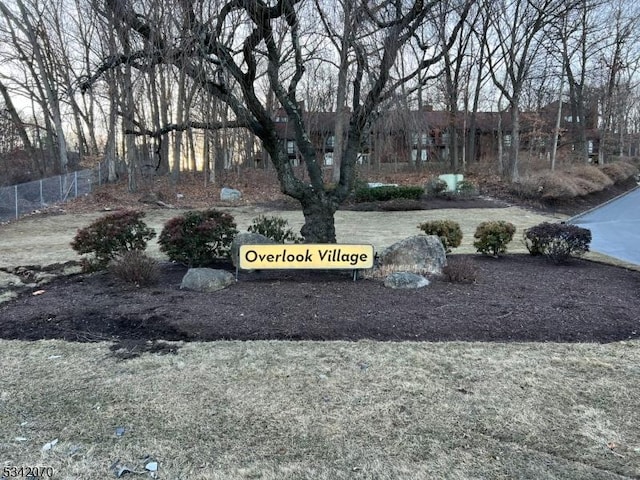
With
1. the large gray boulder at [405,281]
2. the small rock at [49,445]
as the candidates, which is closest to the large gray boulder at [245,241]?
the large gray boulder at [405,281]

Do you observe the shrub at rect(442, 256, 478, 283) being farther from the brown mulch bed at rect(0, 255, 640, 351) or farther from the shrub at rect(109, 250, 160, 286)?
the shrub at rect(109, 250, 160, 286)

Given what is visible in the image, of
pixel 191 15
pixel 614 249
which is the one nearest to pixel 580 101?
pixel 614 249

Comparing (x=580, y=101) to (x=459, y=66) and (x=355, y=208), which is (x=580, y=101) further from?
(x=355, y=208)

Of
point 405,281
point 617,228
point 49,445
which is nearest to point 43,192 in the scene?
point 405,281

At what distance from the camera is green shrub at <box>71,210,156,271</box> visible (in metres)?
6.59

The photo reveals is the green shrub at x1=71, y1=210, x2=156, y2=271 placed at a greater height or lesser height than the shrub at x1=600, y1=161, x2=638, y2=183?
lesser

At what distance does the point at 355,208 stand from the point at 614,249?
11.3 meters

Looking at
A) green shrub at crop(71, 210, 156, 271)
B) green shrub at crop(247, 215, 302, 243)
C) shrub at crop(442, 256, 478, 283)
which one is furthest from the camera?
green shrub at crop(247, 215, 302, 243)

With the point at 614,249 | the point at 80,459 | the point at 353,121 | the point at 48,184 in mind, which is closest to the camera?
the point at 80,459

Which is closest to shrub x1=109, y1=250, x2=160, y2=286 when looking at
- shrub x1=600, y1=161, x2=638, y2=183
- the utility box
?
the utility box

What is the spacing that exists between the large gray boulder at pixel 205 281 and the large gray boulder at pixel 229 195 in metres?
14.6

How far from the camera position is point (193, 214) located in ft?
22.2

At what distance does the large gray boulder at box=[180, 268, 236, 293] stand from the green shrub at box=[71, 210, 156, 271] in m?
1.59

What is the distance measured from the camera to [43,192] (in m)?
18.0
